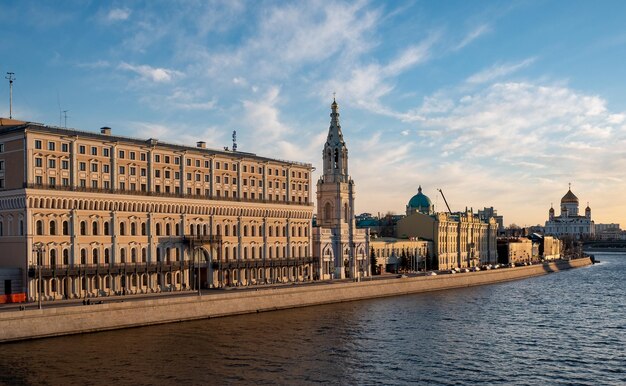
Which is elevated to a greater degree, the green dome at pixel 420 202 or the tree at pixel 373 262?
the green dome at pixel 420 202

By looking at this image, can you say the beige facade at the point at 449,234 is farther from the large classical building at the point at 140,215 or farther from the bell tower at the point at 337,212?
the large classical building at the point at 140,215

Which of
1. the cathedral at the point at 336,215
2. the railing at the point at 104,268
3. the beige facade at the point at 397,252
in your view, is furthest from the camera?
the beige facade at the point at 397,252

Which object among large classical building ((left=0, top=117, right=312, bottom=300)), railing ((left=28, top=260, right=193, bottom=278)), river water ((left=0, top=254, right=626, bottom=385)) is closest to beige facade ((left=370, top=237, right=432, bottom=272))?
large classical building ((left=0, top=117, right=312, bottom=300))

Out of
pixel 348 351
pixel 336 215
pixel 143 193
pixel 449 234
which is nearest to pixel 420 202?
pixel 449 234

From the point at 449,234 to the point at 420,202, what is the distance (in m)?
15.2

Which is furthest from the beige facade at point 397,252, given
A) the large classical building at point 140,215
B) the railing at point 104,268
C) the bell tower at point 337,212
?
the railing at point 104,268

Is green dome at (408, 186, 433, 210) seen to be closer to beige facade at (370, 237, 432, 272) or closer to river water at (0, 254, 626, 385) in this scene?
beige facade at (370, 237, 432, 272)

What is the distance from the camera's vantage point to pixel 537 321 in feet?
261

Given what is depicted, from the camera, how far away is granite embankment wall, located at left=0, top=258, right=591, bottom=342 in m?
61.5

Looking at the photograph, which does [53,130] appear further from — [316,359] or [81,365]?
[316,359]

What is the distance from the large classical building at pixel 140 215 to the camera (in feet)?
255

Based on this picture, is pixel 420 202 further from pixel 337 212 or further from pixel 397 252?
pixel 337 212

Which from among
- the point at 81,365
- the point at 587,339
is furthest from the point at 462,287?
the point at 81,365

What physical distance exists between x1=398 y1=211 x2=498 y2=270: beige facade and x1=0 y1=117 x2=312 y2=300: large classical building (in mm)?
55029
